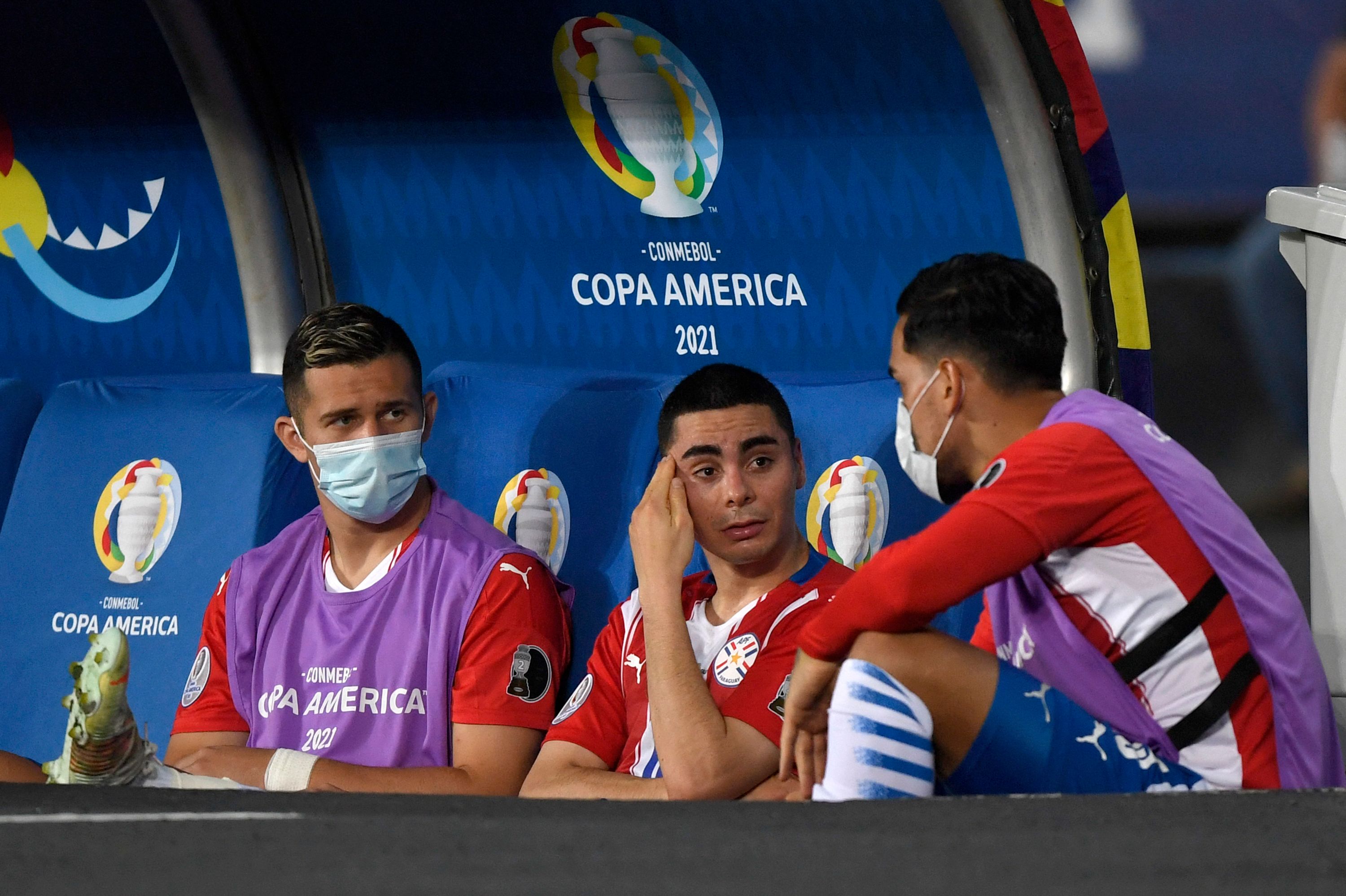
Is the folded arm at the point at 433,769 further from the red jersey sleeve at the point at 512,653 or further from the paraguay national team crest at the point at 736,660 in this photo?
the paraguay national team crest at the point at 736,660

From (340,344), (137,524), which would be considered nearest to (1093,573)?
(340,344)

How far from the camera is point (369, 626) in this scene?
85.5 inches

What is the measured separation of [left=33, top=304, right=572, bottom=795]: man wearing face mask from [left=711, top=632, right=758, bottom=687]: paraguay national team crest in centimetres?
31

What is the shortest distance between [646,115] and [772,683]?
1.38 metres

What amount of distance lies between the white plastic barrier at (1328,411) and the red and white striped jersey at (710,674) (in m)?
0.74

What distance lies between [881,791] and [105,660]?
102 cm

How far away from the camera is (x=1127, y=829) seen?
1.05m

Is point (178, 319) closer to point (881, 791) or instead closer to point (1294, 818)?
point (881, 791)

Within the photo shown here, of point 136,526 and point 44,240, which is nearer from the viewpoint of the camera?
point 136,526

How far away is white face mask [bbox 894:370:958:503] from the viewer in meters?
1.66

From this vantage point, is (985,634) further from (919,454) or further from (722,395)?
(722,395)

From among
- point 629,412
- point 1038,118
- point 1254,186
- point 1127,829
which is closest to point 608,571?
point 629,412

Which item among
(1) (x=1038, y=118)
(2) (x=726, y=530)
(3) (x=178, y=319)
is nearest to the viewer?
(2) (x=726, y=530)

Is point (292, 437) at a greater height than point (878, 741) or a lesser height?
greater
